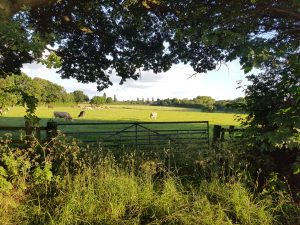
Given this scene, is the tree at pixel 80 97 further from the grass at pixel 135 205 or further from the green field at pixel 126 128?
the grass at pixel 135 205

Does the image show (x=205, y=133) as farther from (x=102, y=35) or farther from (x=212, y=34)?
(x=212, y=34)

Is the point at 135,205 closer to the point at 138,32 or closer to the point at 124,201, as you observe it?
the point at 124,201

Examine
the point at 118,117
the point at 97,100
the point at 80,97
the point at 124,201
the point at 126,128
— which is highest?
the point at 80,97

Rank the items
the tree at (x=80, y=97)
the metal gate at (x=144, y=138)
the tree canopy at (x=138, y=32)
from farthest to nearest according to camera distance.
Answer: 1. the tree at (x=80, y=97)
2. the metal gate at (x=144, y=138)
3. the tree canopy at (x=138, y=32)

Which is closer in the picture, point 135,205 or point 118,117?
point 135,205

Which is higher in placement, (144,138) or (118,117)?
(144,138)

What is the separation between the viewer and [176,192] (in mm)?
6461

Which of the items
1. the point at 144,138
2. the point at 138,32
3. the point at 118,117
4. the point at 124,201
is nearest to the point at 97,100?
the point at 118,117

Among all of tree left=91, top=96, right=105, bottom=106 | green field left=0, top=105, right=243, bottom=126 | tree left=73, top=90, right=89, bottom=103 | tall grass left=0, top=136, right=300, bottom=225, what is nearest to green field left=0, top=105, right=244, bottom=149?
green field left=0, top=105, right=243, bottom=126

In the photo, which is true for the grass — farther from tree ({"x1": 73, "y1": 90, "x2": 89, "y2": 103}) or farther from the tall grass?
tree ({"x1": 73, "y1": 90, "x2": 89, "y2": 103})

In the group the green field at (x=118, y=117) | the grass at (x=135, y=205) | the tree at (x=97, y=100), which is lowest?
the green field at (x=118, y=117)

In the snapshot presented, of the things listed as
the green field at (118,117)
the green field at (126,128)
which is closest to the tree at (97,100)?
the green field at (118,117)

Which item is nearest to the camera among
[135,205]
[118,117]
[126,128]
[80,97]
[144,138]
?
[135,205]

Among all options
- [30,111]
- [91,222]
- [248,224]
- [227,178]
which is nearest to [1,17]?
[30,111]
